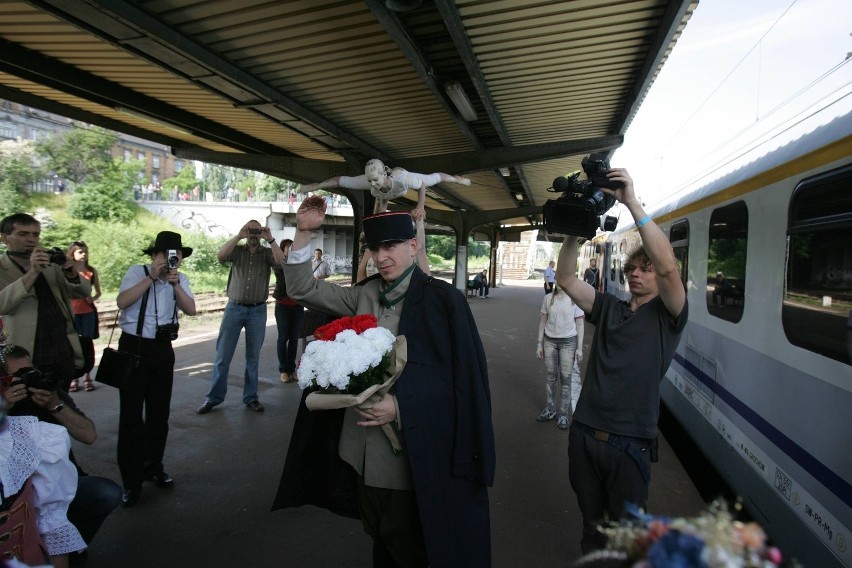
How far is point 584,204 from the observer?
242 centimetres

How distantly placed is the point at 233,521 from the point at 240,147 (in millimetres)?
6006

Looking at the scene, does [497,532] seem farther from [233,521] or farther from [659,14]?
[659,14]

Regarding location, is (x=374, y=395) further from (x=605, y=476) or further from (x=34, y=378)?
(x=34, y=378)

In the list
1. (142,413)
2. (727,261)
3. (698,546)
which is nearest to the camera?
(698,546)

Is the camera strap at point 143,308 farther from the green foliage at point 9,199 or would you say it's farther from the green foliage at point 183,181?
the green foliage at point 183,181

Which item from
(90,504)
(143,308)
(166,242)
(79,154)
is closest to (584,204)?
(90,504)

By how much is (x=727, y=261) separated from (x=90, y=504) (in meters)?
4.90

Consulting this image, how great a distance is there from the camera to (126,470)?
357 cm

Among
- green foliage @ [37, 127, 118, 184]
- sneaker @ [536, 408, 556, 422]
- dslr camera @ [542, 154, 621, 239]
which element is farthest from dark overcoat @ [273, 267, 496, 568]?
green foliage @ [37, 127, 118, 184]

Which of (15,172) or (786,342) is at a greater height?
(15,172)

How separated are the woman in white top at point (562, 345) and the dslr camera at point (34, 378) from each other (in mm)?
4334

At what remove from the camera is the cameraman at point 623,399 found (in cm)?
236

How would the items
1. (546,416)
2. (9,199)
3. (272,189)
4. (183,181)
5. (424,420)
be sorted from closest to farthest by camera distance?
(424,420), (546,416), (9,199), (183,181), (272,189)

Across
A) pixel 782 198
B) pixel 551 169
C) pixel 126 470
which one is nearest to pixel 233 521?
pixel 126 470
